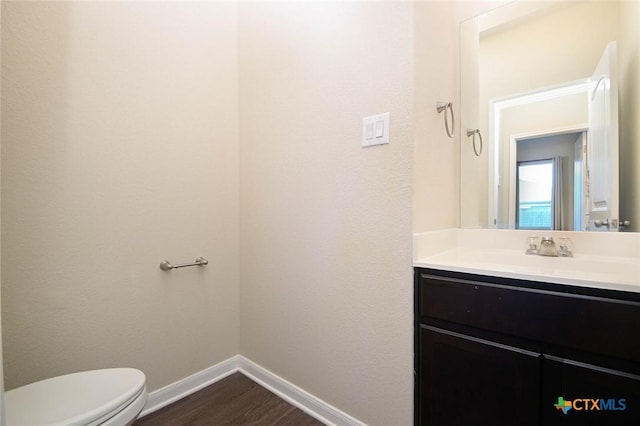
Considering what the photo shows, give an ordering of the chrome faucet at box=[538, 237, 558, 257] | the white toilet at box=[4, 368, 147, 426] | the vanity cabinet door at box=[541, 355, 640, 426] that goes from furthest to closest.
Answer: the chrome faucet at box=[538, 237, 558, 257]
the white toilet at box=[4, 368, 147, 426]
the vanity cabinet door at box=[541, 355, 640, 426]

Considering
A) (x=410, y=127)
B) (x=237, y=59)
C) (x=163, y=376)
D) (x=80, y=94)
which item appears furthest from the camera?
(x=237, y=59)

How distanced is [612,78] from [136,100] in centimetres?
213

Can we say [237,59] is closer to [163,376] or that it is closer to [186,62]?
[186,62]

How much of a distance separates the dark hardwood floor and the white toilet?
0.52 metres

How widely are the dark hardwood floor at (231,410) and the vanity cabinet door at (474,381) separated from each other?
2.13 feet

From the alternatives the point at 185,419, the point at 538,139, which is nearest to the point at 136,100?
the point at 185,419

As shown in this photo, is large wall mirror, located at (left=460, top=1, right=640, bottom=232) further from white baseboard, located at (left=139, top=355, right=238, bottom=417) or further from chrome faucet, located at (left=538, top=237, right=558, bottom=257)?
white baseboard, located at (left=139, top=355, right=238, bottom=417)

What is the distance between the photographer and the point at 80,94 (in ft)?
3.95

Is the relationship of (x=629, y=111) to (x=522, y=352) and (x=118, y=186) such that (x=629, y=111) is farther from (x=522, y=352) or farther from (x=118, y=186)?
(x=118, y=186)

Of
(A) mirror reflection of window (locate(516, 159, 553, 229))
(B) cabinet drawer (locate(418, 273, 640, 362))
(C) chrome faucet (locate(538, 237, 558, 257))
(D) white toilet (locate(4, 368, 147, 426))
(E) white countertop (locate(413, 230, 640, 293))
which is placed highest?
(A) mirror reflection of window (locate(516, 159, 553, 229))

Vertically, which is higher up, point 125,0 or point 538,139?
point 125,0

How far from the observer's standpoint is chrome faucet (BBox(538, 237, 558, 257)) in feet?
3.76

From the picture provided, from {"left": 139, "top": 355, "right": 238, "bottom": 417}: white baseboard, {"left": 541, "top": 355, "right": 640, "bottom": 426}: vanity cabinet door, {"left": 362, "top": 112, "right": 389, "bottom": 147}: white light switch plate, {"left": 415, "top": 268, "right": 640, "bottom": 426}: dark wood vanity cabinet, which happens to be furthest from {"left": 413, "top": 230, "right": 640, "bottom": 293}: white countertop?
{"left": 139, "top": 355, "right": 238, "bottom": 417}: white baseboard

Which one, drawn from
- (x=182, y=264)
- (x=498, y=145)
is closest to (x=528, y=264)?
(x=498, y=145)
